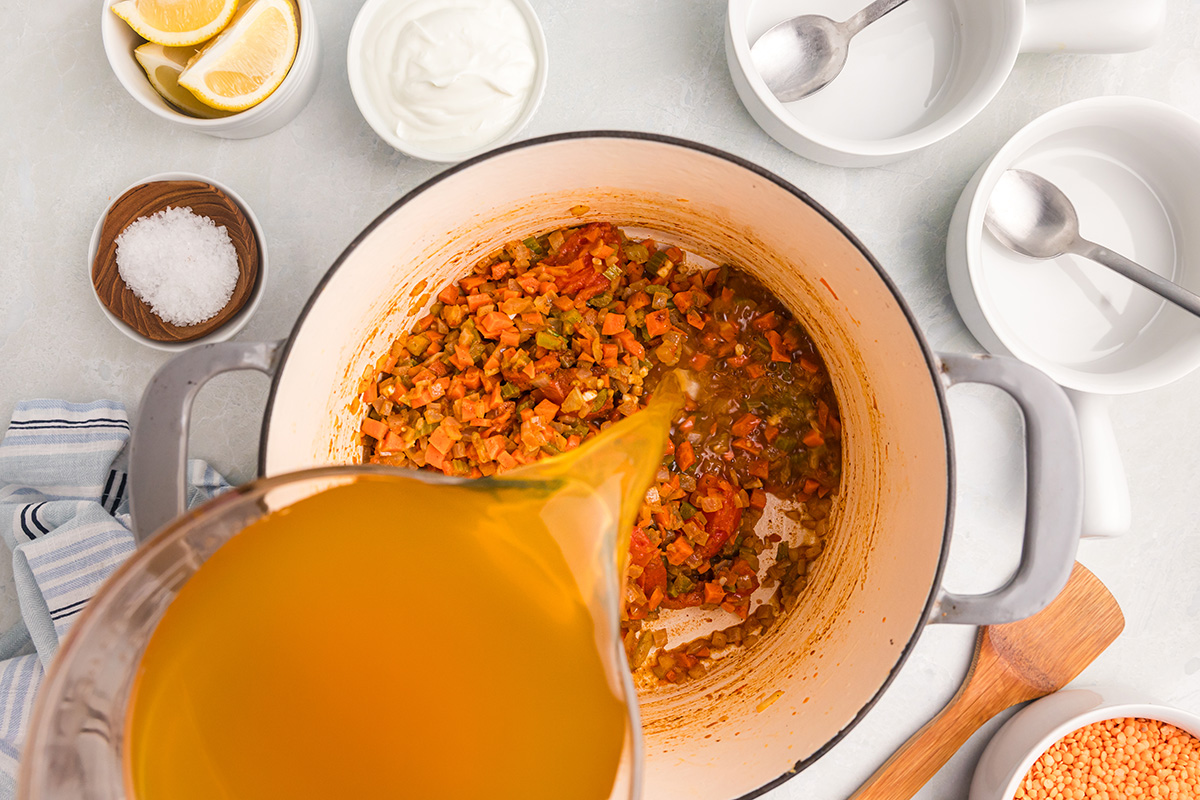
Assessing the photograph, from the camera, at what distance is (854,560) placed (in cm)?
107

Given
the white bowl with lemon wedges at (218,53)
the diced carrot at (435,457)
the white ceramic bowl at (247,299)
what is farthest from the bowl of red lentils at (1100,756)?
the white bowl with lemon wedges at (218,53)

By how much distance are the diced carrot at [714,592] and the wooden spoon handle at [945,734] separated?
0.38 metres

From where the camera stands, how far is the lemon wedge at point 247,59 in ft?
3.35

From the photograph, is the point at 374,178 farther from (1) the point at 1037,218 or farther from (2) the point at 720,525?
(1) the point at 1037,218

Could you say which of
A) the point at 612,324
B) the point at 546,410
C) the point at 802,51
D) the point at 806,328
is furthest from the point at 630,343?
the point at 802,51

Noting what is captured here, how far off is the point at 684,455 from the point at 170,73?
3.06 ft

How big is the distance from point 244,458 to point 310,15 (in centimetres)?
65

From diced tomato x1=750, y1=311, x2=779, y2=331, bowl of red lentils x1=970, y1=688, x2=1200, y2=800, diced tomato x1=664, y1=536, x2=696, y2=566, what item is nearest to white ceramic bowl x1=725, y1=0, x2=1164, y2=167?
diced tomato x1=750, y1=311, x2=779, y2=331

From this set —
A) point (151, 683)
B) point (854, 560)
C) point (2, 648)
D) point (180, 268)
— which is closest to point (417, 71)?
point (180, 268)

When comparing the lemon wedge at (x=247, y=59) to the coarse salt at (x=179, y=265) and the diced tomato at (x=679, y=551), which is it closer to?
the coarse salt at (x=179, y=265)

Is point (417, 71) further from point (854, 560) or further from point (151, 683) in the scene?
point (854, 560)

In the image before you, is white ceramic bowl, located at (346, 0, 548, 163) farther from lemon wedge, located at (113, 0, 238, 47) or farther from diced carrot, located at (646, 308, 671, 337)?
diced carrot, located at (646, 308, 671, 337)

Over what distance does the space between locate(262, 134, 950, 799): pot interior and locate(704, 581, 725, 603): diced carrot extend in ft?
0.31

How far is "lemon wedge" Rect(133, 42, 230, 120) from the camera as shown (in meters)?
1.06
